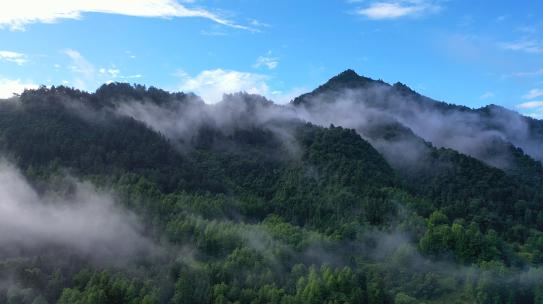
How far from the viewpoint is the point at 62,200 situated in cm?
15900

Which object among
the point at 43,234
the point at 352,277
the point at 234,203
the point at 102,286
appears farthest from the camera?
the point at 234,203

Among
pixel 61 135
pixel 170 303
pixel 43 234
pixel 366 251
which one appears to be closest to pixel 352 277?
pixel 366 251

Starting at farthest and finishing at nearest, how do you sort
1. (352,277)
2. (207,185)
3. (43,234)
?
(207,185)
(43,234)
(352,277)

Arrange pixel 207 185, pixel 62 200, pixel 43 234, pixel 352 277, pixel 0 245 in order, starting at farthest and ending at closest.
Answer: pixel 207 185
pixel 62 200
pixel 43 234
pixel 0 245
pixel 352 277

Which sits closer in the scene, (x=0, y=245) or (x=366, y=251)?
(x=0, y=245)

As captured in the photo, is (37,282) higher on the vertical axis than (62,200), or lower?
lower

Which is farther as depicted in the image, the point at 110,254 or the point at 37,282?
the point at 110,254

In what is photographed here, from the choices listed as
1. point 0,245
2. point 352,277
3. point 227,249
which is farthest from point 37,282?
point 352,277

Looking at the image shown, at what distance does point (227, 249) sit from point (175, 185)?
4949 cm

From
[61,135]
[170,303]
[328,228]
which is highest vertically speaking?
[61,135]

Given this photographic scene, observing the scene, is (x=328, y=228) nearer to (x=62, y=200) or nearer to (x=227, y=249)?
(x=227, y=249)

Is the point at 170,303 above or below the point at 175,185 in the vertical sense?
below

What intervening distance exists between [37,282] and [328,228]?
78770 mm

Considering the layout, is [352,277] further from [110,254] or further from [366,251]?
[110,254]
